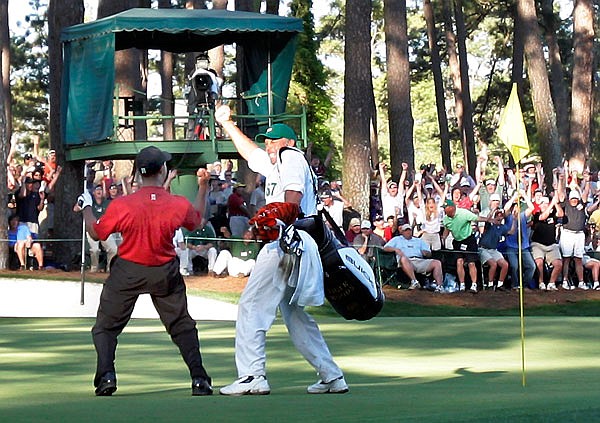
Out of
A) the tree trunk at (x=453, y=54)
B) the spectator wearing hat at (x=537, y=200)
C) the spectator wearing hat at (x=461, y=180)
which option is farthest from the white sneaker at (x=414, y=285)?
the tree trunk at (x=453, y=54)

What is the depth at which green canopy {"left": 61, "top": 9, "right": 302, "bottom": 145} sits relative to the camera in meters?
28.1

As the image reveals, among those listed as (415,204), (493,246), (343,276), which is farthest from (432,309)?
(343,276)

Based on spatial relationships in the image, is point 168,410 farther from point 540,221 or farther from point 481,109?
point 481,109

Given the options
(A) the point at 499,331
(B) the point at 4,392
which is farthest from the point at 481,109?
(B) the point at 4,392

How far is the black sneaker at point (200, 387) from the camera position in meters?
10.3

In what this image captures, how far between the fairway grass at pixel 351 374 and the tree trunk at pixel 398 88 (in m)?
14.3

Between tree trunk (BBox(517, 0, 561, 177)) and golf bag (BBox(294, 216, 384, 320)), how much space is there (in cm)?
2562

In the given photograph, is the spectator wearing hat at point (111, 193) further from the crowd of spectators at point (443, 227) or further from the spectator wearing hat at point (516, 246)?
the spectator wearing hat at point (516, 246)

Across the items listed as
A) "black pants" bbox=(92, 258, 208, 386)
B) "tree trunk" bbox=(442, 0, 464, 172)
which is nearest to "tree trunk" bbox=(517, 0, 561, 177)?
"tree trunk" bbox=(442, 0, 464, 172)

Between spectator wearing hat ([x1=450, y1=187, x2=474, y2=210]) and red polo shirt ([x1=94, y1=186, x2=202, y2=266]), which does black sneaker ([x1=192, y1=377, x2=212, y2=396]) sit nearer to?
red polo shirt ([x1=94, y1=186, x2=202, y2=266])

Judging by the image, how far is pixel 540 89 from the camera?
36.2 m

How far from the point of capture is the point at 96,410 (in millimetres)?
9297

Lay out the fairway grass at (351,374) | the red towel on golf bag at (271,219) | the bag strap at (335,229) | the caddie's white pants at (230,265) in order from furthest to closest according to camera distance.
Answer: the caddie's white pants at (230,265), the bag strap at (335,229), the red towel on golf bag at (271,219), the fairway grass at (351,374)

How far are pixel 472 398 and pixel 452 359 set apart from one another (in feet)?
15.2
